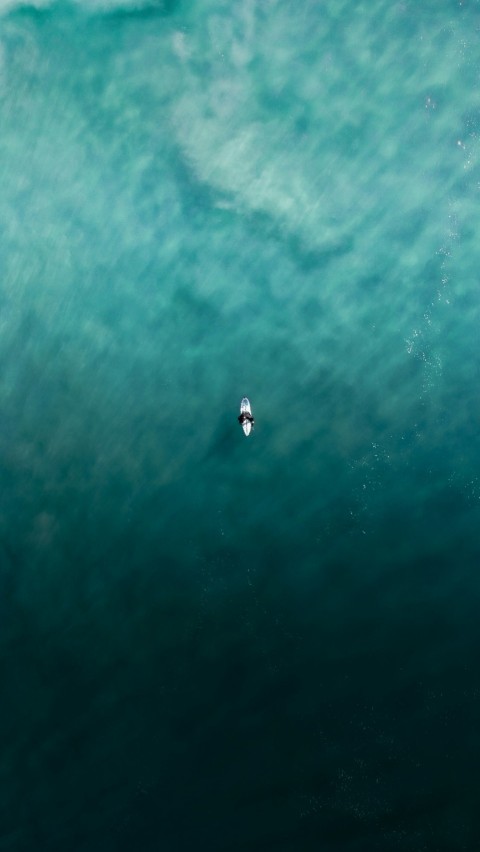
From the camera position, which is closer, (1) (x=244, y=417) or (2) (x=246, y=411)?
(1) (x=244, y=417)

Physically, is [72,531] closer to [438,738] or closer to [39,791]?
[39,791]

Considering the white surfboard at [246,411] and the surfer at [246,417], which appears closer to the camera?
the surfer at [246,417]

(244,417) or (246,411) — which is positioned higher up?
(246,411)

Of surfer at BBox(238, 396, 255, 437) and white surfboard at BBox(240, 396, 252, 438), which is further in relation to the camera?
white surfboard at BBox(240, 396, 252, 438)

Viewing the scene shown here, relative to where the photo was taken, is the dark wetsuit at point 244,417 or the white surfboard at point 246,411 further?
the white surfboard at point 246,411

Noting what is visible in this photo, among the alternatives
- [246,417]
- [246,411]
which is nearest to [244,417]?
[246,417]

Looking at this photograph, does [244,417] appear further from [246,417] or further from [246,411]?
[246,411]

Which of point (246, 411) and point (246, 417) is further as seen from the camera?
point (246, 411)

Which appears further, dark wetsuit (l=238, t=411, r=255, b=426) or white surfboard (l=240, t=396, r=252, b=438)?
white surfboard (l=240, t=396, r=252, b=438)
